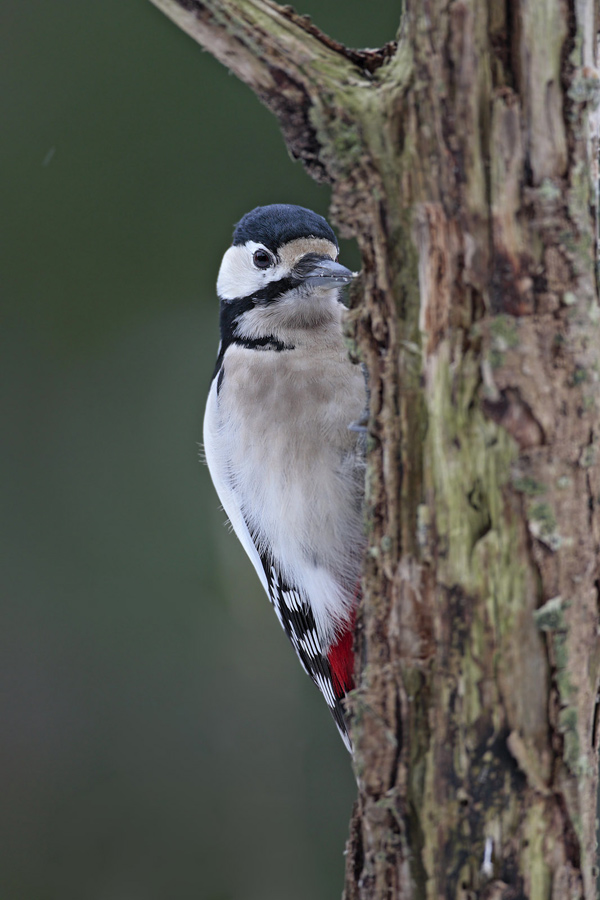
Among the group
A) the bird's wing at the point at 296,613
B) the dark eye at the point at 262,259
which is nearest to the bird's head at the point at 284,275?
the dark eye at the point at 262,259

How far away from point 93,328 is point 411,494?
2.38 meters

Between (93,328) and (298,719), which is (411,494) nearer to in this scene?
(93,328)

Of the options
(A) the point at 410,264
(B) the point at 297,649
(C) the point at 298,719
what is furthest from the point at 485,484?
(C) the point at 298,719

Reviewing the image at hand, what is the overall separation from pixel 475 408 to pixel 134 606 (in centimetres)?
253

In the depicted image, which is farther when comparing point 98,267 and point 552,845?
point 98,267

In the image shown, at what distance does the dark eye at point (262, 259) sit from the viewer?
5.83 feet

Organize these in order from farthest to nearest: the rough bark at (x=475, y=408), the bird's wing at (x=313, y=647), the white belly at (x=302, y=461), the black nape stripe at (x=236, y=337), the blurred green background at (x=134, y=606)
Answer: the blurred green background at (x=134, y=606) < the bird's wing at (x=313, y=647) < the black nape stripe at (x=236, y=337) < the white belly at (x=302, y=461) < the rough bark at (x=475, y=408)

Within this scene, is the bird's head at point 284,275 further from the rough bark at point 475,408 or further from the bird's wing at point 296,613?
the rough bark at point 475,408

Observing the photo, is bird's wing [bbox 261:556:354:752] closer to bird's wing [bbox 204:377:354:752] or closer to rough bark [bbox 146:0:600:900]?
bird's wing [bbox 204:377:354:752]

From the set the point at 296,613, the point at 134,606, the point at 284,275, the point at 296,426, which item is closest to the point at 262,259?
the point at 284,275

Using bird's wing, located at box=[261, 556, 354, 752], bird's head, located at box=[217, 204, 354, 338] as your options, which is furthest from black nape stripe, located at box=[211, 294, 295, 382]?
bird's wing, located at box=[261, 556, 354, 752]

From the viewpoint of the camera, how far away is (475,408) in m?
0.92

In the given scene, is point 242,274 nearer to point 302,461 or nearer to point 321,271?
point 321,271

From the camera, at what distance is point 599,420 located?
94 centimetres
